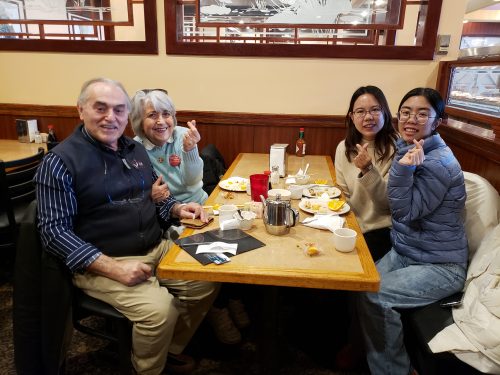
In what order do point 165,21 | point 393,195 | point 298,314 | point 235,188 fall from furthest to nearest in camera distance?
point 165,21 < point 298,314 < point 235,188 < point 393,195

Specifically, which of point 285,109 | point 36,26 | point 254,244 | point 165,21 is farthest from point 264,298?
point 36,26

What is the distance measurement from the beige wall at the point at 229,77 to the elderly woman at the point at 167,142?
927 millimetres

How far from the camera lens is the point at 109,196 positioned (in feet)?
4.70

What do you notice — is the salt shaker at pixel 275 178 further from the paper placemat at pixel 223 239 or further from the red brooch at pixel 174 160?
the paper placemat at pixel 223 239

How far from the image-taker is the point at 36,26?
3057 millimetres

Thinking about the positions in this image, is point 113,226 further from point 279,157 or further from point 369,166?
point 369,166

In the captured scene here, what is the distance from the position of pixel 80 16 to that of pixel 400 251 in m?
2.81

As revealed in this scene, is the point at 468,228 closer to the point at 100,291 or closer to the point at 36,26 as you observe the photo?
the point at 100,291

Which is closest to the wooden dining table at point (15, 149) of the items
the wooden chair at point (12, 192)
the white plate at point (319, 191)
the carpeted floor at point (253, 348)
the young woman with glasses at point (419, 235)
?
the wooden chair at point (12, 192)

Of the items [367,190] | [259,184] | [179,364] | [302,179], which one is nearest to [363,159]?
[367,190]

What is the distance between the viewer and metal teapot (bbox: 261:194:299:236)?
1.36m

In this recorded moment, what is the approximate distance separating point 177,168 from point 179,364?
0.99m

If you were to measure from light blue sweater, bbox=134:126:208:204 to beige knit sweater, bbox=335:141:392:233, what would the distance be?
0.81 meters

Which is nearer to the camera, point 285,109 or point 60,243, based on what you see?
point 60,243
